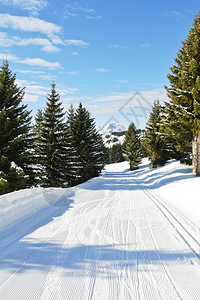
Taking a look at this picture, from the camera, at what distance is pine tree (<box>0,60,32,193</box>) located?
39.1ft

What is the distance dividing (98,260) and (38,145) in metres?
14.4

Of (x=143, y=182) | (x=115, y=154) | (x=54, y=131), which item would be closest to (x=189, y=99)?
(x=143, y=182)

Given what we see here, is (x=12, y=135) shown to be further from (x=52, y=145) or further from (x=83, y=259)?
(x=83, y=259)

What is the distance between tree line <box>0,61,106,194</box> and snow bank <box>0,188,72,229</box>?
5.33 metres

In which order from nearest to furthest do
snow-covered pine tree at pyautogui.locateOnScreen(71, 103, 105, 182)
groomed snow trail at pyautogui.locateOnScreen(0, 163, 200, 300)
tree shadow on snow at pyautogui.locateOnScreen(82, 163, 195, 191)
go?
groomed snow trail at pyautogui.locateOnScreen(0, 163, 200, 300)
tree shadow on snow at pyautogui.locateOnScreen(82, 163, 195, 191)
snow-covered pine tree at pyautogui.locateOnScreen(71, 103, 105, 182)

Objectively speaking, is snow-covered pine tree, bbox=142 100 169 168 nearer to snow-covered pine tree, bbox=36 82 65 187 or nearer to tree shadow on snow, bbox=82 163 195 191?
tree shadow on snow, bbox=82 163 195 191

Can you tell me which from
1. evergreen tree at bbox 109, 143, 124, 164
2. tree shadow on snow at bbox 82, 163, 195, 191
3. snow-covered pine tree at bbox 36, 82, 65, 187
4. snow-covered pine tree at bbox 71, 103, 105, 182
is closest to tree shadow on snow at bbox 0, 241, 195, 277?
tree shadow on snow at bbox 82, 163, 195, 191

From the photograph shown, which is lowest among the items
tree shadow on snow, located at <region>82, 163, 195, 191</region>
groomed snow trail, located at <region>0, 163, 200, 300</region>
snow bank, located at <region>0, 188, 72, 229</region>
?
tree shadow on snow, located at <region>82, 163, 195, 191</region>

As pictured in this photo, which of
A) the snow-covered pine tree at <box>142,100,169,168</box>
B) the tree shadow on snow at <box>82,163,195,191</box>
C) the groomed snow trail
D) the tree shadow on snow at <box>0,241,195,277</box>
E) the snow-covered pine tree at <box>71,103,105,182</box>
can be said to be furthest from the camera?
the snow-covered pine tree at <box>142,100,169,168</box>

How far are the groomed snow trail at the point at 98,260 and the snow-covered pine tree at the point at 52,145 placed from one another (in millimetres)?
11147

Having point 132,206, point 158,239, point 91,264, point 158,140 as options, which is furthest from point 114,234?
point 158,140

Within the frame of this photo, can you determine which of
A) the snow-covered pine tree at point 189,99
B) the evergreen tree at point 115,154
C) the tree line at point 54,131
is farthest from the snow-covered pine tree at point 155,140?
the evergreen tree at point 115,154

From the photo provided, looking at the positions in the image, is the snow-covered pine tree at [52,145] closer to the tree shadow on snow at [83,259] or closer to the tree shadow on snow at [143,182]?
the tree shadow on snow at [143,182]

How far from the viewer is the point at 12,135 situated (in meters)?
12.8
